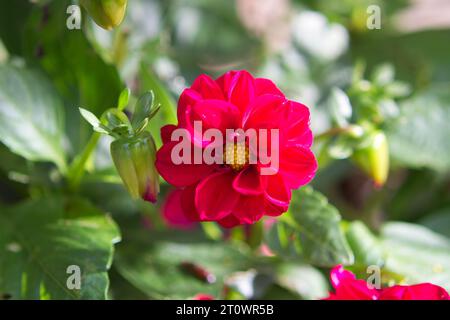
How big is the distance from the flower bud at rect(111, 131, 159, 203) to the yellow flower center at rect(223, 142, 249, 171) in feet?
0.18

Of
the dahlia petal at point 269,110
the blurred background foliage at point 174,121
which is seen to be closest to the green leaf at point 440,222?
the blurred background foliage at point 174,121

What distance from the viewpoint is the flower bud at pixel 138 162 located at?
542 millimetres

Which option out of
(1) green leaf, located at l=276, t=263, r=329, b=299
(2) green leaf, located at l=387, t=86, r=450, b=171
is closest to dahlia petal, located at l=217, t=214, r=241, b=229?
(1) green leaf, located at l=276, t=263, r=329, b=299

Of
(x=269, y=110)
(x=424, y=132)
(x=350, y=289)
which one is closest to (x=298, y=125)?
(x=269, y=110)

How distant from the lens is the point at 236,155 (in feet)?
Result: 1.87

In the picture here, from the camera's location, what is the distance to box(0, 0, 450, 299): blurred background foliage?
2.19 feet

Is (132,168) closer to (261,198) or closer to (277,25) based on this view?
(261,198)

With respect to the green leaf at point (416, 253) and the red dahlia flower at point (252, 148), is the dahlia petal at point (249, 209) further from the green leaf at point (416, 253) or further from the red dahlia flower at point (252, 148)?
the green leaf at point (416, 253)

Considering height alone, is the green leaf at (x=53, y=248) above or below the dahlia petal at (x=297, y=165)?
below

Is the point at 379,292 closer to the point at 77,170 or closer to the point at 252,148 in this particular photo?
the point at 252,148

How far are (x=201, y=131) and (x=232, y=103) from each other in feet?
0.10

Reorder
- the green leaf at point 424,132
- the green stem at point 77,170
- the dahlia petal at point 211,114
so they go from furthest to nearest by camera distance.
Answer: the green leaf at point 424,132 → the green stem at point 77,170 → the dahlia petal at point 211,114

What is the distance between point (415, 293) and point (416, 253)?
7.3 inches

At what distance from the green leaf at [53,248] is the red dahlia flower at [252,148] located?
0.36 feet
